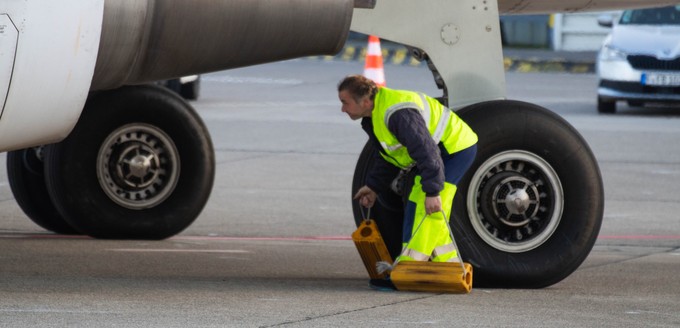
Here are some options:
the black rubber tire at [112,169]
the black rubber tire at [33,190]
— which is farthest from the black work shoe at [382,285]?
the black rubber tire at [33,190]

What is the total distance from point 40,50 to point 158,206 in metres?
3.03

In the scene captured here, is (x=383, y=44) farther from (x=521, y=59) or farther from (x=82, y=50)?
(x=82, y=50)

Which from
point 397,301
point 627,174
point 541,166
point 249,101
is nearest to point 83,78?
point 397,301

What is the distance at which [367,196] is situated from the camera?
25.2ft

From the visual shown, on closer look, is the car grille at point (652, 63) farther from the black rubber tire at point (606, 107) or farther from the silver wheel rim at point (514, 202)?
the silver wheel rim at point (514, 202)

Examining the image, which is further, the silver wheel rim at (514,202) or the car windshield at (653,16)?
the car windshield at (653,16)

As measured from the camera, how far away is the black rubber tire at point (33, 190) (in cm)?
977

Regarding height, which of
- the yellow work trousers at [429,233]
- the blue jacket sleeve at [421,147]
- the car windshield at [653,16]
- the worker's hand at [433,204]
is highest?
the blue jacket sleeve at [421,147]

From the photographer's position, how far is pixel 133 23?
7035 mm

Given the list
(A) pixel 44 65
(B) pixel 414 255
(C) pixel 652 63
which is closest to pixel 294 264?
(B) pixel 414 255

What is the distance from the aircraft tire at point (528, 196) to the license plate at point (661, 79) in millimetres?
10645

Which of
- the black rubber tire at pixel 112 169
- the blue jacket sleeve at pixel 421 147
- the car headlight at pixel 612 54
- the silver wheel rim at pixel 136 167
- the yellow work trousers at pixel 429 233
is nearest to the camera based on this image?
the blue jacket sleeve at pixel 421 147

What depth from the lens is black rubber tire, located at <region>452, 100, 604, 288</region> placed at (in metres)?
7.51

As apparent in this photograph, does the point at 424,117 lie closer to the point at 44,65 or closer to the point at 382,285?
the point at 382,285
